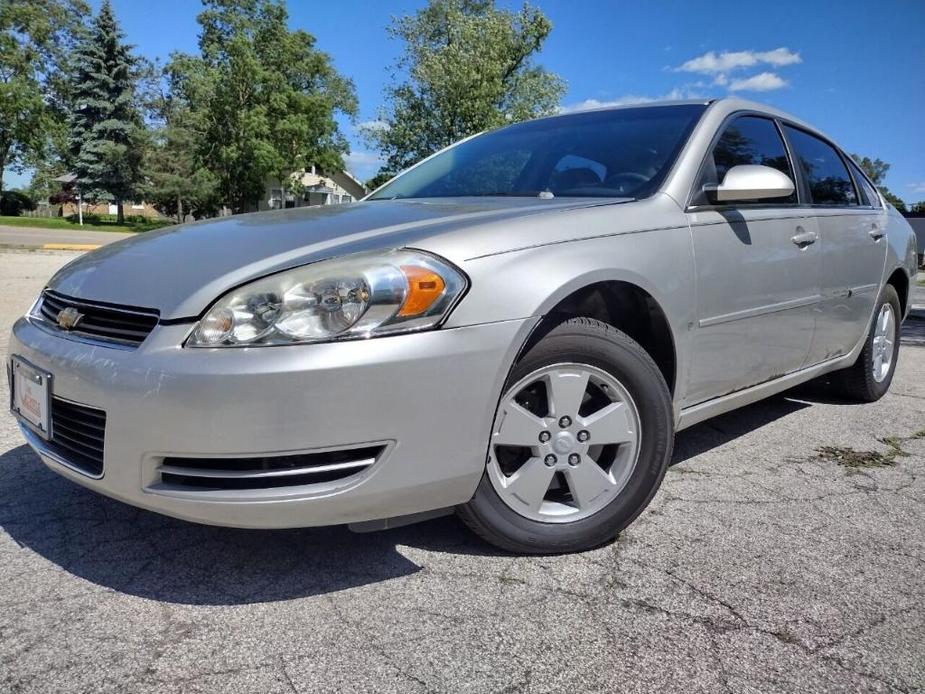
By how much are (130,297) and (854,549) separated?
2.40m

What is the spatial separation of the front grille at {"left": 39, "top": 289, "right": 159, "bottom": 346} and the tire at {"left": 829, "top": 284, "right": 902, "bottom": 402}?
381 centimetres

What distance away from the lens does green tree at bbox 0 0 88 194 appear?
33.2 meters

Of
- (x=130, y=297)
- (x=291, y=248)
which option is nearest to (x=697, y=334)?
(x=291, y=248)

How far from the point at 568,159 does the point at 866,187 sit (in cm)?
229

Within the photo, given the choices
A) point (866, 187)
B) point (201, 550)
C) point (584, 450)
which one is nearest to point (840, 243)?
point (866, 187)

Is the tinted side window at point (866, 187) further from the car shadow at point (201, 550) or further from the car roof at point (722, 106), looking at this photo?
the car shadow at point (201, 550)

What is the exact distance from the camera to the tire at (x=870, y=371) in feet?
13.9

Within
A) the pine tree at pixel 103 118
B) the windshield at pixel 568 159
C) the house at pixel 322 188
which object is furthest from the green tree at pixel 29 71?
the windshield at pixel 568 159

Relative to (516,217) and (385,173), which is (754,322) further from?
(385,173)

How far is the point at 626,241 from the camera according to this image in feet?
7.86

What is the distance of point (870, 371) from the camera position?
4324 mm

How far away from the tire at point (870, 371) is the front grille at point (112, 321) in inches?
150

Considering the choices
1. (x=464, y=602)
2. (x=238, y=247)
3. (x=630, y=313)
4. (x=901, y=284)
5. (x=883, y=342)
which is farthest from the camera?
(x=901, y=284)

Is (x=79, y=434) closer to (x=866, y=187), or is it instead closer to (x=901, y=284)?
(x=866, y=187)
